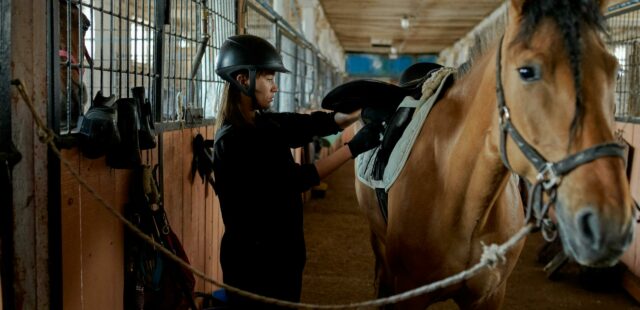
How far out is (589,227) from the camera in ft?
3.50

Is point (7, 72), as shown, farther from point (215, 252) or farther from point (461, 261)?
point (215, 252)

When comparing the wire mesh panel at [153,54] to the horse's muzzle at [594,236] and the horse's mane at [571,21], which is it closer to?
the horse's mane at [571,21]

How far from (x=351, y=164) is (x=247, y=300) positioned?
10.7 meters

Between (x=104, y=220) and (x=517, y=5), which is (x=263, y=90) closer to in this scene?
(x=104, y=220)

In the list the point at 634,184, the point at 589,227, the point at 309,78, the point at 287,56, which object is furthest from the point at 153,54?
the point at 309,78

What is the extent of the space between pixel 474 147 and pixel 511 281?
285 cm

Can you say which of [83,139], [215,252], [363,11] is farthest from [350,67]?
[83,139]

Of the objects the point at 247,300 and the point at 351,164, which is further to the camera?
the point at 351,164

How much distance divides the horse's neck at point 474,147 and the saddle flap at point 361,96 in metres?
0.52

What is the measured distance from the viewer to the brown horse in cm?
109

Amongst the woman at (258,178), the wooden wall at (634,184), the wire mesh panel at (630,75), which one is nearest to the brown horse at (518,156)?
the woman at (258,178)

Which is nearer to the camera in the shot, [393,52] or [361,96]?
[361,96]

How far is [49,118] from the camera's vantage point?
1.58 m

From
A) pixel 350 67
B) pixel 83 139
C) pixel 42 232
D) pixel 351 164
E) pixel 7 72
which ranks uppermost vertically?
pixel 350 67
